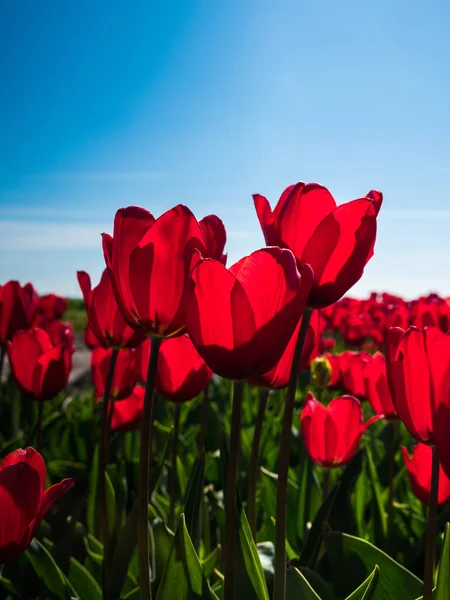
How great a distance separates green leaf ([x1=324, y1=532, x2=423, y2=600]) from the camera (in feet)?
4.10

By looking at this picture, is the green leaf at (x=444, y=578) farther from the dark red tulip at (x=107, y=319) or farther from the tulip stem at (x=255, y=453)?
the dark red tulip at (x=107, y=319)

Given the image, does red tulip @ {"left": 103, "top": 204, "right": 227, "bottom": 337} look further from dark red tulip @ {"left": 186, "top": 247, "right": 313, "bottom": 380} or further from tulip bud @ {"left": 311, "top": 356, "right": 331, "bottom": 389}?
tulip bud @ {"left": 311, "top": 356, "right": 331, "bottom": 389}

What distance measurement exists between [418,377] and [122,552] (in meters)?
0.87

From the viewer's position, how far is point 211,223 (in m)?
1.01

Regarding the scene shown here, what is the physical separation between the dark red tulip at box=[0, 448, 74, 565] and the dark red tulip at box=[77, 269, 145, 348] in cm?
44

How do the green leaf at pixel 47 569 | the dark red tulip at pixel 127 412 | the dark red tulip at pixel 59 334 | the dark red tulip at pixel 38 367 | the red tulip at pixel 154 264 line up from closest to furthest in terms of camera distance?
the red tulip at pixel 154 264 < the green leaf at pixel 47 569 < the dark red tulip at pixel 38 367 < the dark red tulip at pixel 59 334 < the dark red tulip at pixel 127 412

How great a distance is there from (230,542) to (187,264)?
409 millimetres

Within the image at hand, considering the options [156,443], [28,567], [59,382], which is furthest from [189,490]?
[156,443]

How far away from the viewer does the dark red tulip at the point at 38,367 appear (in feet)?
5.90

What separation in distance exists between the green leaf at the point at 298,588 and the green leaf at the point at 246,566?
0.23 ft

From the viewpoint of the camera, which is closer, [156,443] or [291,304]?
[291,304]

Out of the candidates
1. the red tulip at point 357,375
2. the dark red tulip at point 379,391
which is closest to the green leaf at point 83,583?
the dark red tulip at point 379,391

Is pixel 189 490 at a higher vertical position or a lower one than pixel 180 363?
lower

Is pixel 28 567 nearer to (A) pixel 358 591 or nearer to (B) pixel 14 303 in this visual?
(B) pixel 14 303
